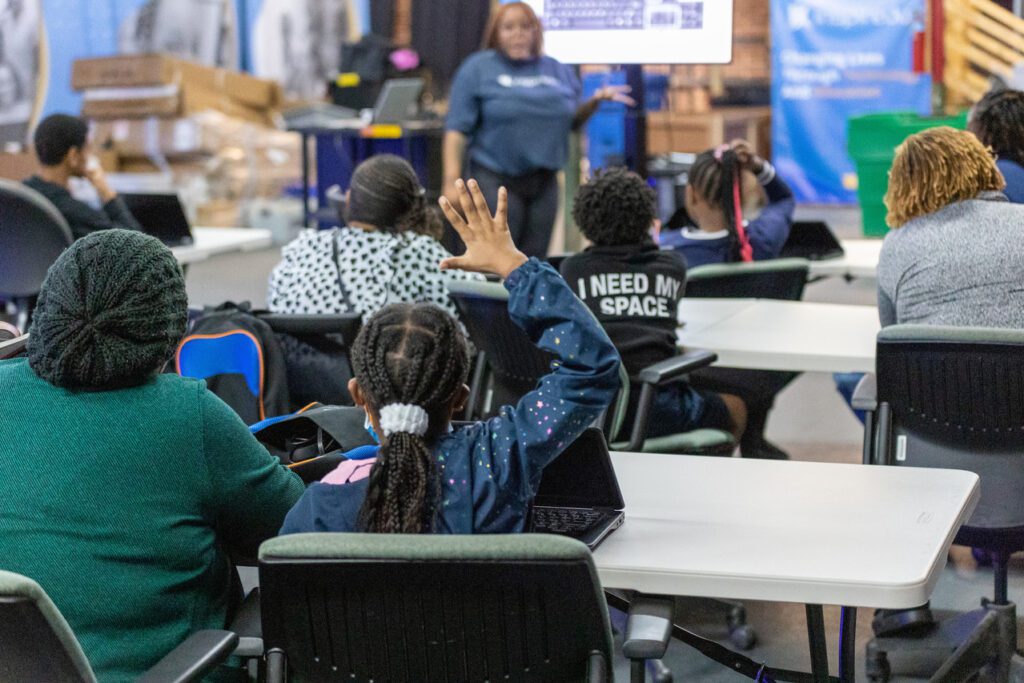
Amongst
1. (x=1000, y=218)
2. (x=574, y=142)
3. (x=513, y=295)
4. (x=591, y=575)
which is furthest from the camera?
(x=574, y=142)

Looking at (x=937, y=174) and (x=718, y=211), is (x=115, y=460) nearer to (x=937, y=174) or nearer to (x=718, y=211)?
(x=937, y=174)

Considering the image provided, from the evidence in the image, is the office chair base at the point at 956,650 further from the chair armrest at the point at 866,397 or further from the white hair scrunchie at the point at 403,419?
the white hair scrunchie at the point at 403,419

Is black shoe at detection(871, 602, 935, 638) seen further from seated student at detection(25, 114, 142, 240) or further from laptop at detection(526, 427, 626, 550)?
seated student at detection(25, 114, 142, 240)

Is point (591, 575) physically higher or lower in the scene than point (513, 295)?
lower

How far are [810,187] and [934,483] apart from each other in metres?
8.30

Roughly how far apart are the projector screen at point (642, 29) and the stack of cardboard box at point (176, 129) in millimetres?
4094

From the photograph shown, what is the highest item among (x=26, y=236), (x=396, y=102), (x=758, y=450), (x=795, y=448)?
(x=396, y=102)

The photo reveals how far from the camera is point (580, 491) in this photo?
1904 mm

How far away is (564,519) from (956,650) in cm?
119

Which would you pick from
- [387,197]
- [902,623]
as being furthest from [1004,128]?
[387,197]

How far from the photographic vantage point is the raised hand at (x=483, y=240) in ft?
6.12

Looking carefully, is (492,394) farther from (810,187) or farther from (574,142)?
(810,187)

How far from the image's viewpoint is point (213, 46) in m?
9.90

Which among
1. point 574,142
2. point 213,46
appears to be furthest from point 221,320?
point 213,46
